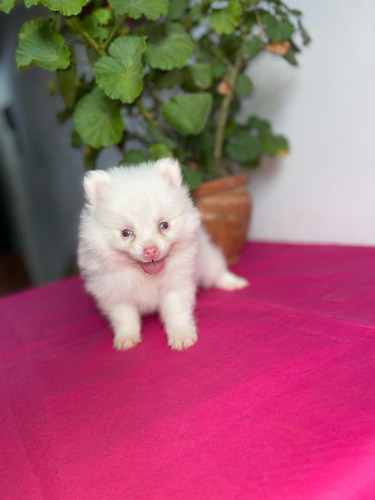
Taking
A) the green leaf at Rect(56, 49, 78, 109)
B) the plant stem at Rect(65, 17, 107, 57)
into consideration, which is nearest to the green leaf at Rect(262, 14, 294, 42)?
the plant stem at Rect(65, 17, 107, 57)

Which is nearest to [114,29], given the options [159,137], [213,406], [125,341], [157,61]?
[157,61]

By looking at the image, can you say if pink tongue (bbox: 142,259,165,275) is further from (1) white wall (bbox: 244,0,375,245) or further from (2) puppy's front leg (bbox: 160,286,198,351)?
(1) white wall (bbox: 244,0,375,245)

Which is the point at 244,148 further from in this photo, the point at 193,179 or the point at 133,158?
the point at 133,158

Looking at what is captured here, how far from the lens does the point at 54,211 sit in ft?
12.8

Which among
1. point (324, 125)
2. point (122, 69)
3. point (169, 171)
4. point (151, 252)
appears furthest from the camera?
point (324, 125)

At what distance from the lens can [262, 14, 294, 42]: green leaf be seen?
1.45 metres

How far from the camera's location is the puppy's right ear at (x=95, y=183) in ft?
3.75

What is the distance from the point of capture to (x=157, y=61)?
1.34 meters

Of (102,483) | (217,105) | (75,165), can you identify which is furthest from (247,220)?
(75,165)

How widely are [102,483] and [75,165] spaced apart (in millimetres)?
2893

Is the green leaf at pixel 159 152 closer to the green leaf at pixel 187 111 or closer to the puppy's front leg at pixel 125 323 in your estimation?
the green leaf at pixel 187 111

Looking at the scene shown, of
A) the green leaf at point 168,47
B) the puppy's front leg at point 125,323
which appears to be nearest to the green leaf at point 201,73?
the green leaf at point 168,47

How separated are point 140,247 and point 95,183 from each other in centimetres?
21

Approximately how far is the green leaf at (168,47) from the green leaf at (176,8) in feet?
0.47
